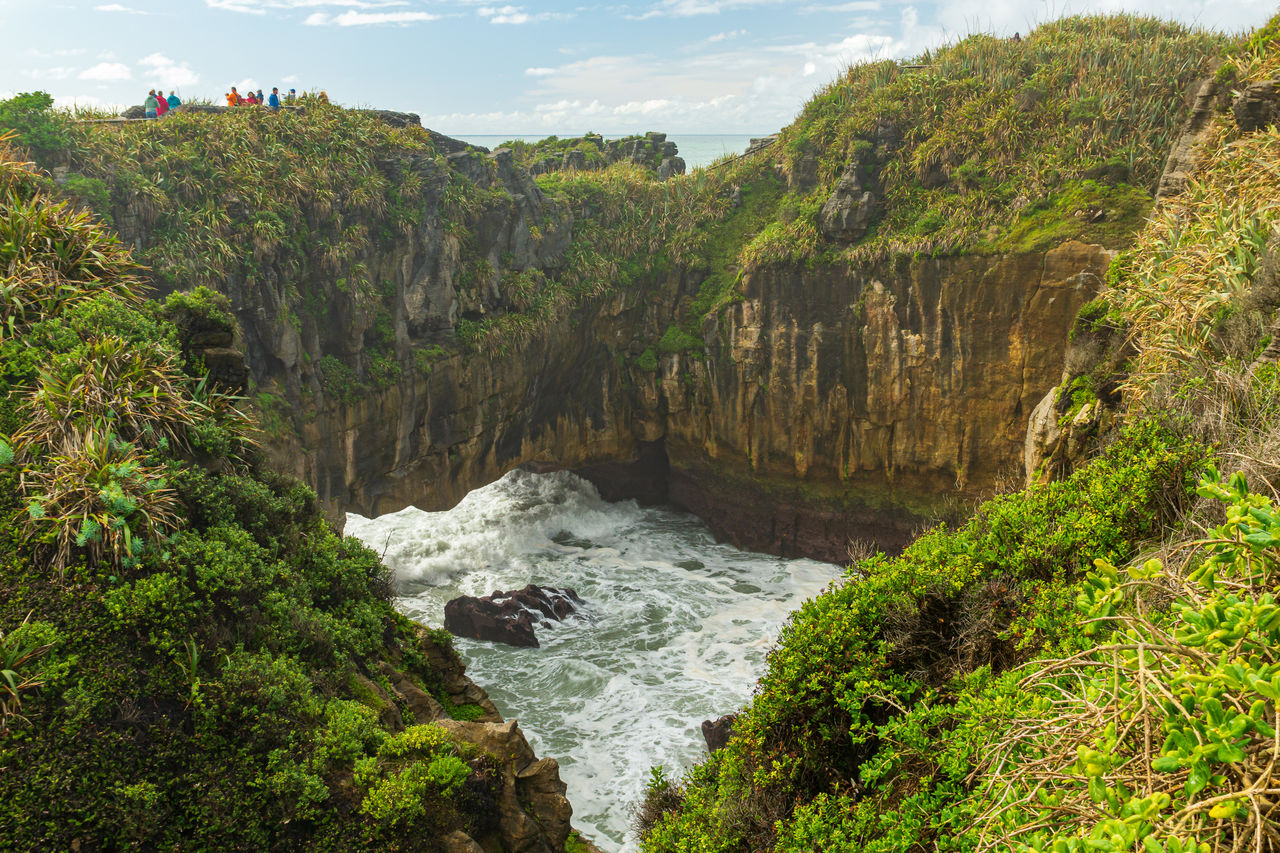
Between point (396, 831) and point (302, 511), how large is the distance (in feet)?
17.4

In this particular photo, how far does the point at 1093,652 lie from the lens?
4.50 m

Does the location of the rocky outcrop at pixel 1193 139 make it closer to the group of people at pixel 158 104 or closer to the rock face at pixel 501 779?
the rock face at pixel 501 779

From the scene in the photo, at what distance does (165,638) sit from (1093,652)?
8000mm

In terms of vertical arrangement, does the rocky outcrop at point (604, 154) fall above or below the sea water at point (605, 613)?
above

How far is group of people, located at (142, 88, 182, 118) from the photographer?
18.5 m

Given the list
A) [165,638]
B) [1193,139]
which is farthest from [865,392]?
[165,638]

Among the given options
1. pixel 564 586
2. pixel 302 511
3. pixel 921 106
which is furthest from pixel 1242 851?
pixel 921 106

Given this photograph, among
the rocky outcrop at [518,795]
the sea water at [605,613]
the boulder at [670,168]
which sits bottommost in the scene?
the sea water at [605,613]

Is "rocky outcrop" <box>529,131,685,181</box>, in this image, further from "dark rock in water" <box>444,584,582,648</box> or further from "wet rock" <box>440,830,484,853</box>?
"wet rock" <box>440,830,484,853</box>

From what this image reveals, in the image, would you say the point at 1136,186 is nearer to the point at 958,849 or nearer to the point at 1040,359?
the point at 1040,359

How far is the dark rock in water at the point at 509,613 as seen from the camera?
17.7 metres

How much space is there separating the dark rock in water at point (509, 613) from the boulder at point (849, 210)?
12.4 metres

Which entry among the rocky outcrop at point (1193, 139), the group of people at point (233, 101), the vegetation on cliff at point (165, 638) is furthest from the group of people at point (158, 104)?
the rocky outcrop at point (1193, 139)

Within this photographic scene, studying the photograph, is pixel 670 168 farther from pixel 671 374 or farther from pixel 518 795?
pixel 518 795
